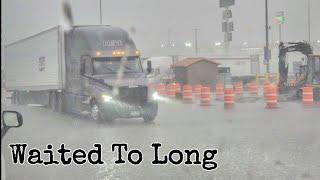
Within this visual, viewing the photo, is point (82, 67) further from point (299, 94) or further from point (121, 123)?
point (299, 94)

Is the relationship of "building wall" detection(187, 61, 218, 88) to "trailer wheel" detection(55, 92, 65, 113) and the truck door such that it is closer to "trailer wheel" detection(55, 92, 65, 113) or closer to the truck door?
"trailer wheel" detection(55, 92, 65, 113)

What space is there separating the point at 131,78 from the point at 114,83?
2.15ft

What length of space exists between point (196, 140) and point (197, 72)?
1144 inches

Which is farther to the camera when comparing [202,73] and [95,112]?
[202,73]

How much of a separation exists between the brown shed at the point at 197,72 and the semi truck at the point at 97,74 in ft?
66.3

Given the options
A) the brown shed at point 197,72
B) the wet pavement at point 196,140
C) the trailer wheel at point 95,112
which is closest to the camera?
the wet pavement at point 196,140

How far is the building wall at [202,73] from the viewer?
41625mm

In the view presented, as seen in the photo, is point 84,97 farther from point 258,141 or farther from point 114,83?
point 258,141

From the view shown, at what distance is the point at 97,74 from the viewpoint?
17906 mm

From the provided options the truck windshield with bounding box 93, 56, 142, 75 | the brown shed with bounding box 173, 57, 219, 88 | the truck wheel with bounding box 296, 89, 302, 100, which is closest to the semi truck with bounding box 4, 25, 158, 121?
the truck windshield with bounding box 93, 56, 142, 75

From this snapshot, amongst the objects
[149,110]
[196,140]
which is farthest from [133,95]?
[196,140]

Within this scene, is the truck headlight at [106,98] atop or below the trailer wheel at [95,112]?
atop

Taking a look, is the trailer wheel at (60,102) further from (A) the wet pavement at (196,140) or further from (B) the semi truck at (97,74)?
(A) the wet pavement at (196,140)

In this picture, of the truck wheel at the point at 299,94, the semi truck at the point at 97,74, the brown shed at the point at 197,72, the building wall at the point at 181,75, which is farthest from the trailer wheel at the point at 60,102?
the building wall at the point at 181,75
